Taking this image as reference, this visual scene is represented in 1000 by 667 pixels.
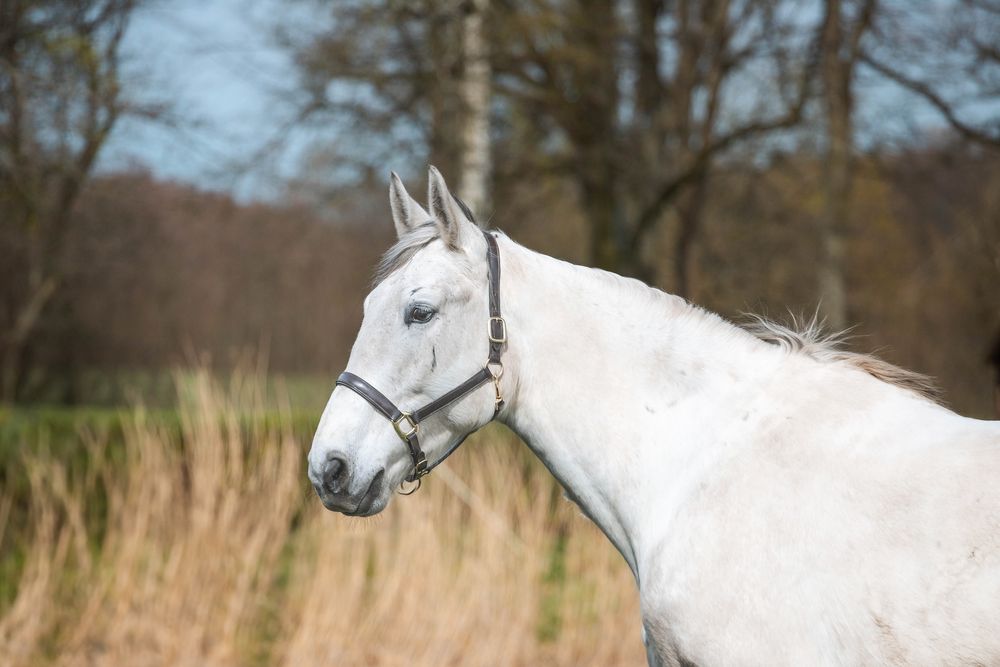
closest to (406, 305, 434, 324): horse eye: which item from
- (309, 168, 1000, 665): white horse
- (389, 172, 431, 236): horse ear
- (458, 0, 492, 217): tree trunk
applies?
(309, 168, 1000, 665): white horse

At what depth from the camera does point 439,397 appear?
2453mm

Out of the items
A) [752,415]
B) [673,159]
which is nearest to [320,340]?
[673,159]

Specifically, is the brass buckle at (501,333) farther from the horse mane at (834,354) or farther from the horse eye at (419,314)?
the horse mane at (834,354)

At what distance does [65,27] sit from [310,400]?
6151 mm

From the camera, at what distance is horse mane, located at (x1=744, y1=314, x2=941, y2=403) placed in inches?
92.7

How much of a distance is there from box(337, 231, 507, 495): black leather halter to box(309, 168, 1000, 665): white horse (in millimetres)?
22

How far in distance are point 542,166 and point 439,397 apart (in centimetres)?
913

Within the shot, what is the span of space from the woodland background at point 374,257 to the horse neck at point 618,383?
27cm

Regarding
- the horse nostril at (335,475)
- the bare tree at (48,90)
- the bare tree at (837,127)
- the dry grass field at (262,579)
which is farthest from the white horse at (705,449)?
the bare tree at (837,127)

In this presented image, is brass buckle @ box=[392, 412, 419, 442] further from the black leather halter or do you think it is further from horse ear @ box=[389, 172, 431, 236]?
horse ear @ box=[389, 172, 431, 236]

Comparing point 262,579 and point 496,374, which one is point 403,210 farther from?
point 262,579

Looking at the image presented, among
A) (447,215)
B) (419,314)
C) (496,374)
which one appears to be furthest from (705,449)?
(447,215)

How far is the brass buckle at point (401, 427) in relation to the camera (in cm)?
240

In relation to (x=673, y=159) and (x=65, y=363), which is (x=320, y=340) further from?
(x=673, y=159)
